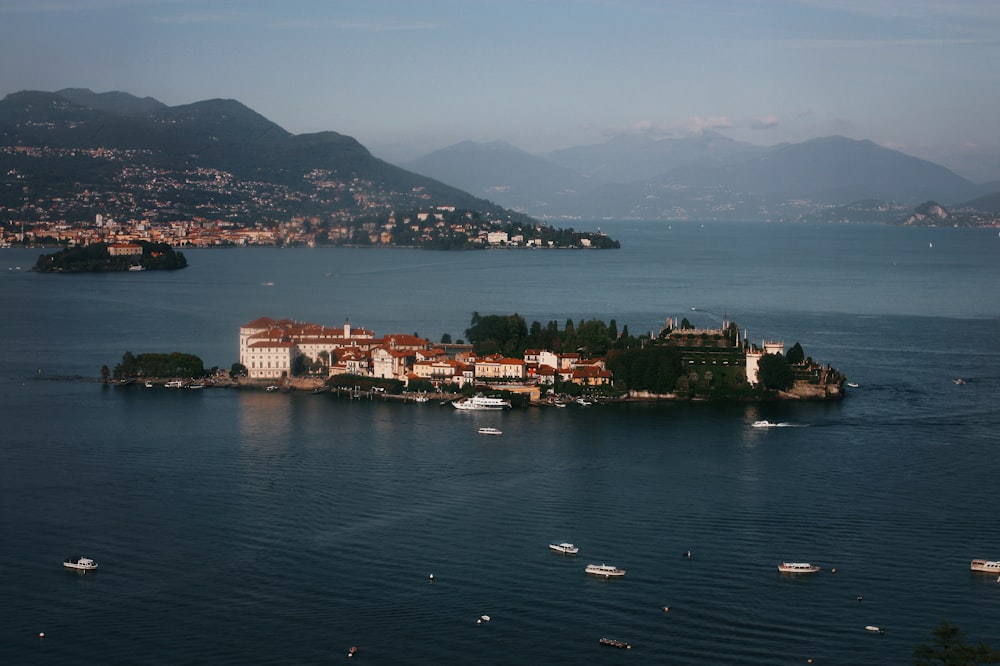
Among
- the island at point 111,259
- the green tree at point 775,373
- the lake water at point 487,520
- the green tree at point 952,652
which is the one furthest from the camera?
the island at point 111,259

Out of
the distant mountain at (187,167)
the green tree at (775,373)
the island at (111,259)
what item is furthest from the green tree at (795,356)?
the distant mountain at (187,167)

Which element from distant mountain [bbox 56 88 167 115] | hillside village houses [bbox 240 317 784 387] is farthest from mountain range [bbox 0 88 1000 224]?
hillside village houses [bbox 240 317 784 387]

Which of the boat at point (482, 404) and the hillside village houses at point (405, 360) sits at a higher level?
the hillside village houses at point (405, 360)

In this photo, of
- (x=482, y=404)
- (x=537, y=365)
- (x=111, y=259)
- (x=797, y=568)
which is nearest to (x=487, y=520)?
(x=797, y=568)

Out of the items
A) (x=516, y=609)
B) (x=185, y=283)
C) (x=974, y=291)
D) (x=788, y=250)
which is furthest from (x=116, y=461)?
(x=788, y=250)

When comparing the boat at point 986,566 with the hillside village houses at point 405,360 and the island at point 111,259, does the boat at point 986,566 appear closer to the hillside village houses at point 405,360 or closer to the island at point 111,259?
the hillside village houses at point 405,360

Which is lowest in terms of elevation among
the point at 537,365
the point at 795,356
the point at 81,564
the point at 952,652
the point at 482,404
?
the point at 81,564

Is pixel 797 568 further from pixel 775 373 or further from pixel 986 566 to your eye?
pixel 775 373

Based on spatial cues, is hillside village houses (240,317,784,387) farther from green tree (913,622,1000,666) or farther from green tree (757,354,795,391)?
green tree (913,622,1000,666)
